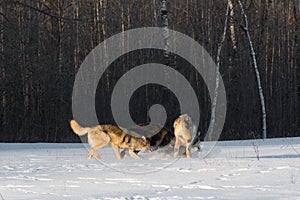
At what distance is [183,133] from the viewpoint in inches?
354

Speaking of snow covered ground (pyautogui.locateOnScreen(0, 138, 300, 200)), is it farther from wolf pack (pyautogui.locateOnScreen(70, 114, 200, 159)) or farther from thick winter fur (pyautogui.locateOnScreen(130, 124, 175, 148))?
thick winter fur (pyautogui.locateOnScreen(130, 124, 175, 148))

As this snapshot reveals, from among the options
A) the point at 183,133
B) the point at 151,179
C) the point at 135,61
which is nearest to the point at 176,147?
the point at 183,133

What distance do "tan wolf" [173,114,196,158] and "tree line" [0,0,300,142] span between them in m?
10.4

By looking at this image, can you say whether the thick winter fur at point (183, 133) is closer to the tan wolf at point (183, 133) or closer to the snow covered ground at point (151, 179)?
the tan wolf at point (183, 133)

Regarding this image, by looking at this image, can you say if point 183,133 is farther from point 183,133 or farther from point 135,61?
point 135,61

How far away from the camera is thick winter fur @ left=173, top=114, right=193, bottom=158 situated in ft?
29.4

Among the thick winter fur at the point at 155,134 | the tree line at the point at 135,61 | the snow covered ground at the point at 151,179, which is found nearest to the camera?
the snow covered ground at the point at 151,179

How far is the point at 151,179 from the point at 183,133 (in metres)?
2.87

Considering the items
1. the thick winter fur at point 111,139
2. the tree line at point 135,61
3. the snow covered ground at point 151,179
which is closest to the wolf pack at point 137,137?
the thick winter fur at point 111,139

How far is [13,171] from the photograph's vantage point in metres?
7.19

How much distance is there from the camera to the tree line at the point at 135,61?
22734 mm

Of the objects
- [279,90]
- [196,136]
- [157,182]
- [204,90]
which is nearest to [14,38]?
[204,90]

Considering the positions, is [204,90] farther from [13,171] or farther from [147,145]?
[13,171]

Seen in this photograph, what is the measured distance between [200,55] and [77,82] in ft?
20.3
